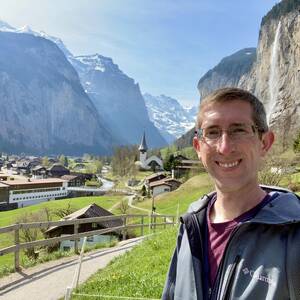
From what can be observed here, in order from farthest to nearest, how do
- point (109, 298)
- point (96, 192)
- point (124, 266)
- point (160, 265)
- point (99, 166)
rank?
point (99, 166) → point (96, 192) → point (124, 266) → point (160, 265) → point (109, 298)

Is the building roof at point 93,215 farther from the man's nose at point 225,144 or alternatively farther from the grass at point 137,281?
the man's nose at point 225,144

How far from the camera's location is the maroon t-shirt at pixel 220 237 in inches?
103

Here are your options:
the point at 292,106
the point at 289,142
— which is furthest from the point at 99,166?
the point at 289,142

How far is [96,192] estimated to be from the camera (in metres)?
116

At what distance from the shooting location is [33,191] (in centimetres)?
10631

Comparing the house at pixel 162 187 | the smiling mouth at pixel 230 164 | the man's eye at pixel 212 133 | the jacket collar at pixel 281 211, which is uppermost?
the man's eye at pixel 212 133

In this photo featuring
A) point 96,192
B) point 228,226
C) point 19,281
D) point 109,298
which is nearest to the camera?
point 228,226

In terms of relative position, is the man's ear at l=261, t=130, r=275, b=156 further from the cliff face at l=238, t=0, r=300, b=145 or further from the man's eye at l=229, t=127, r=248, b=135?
the cliff face at l=238, t=0, r=300, b=145

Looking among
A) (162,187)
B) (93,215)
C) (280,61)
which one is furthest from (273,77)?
(93,215)

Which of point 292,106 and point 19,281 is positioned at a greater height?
point 292,106

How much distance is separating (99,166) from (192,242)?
600 feet

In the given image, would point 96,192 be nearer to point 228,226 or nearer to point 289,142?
point 289,142

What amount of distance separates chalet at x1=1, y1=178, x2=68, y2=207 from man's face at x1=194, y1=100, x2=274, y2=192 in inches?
3940

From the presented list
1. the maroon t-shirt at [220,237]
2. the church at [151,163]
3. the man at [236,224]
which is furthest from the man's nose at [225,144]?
the church at [151,163]
